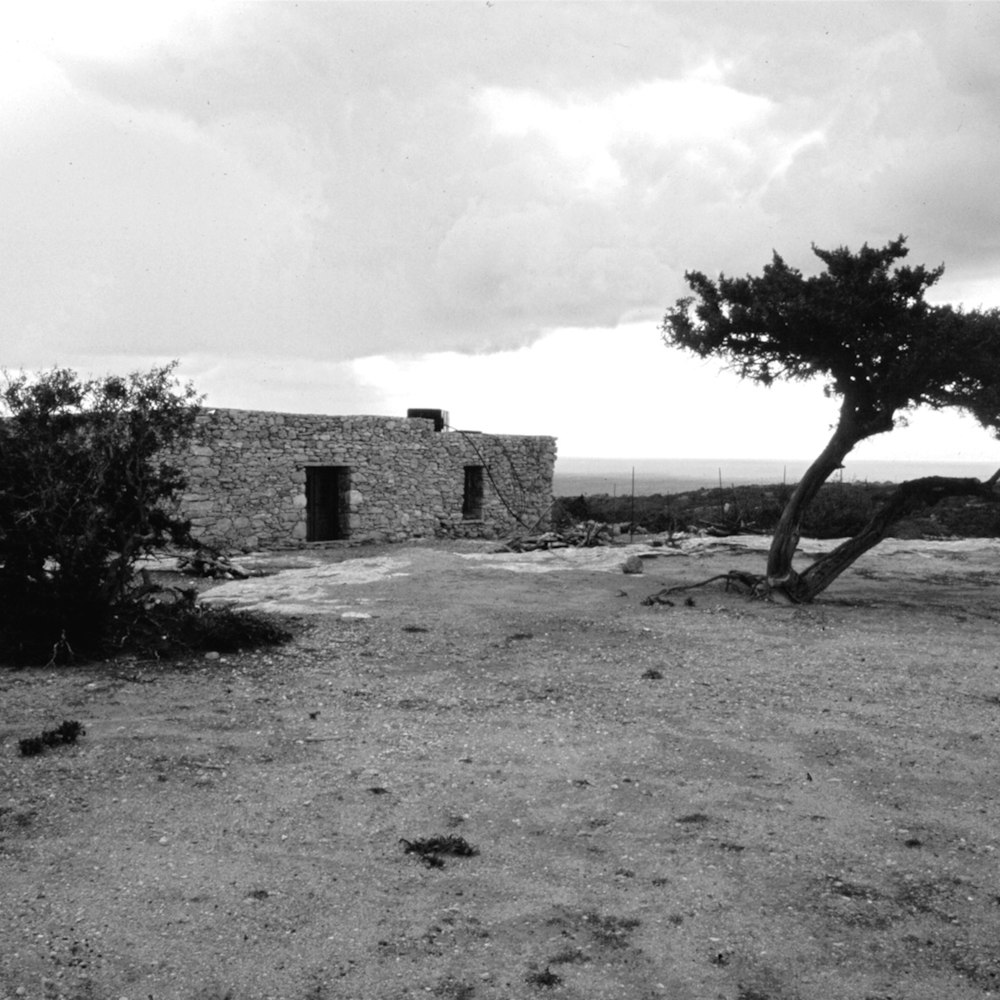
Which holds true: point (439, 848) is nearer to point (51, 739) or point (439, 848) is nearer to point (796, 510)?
point (51, 739)

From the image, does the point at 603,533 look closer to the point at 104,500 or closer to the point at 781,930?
the point at 104,500

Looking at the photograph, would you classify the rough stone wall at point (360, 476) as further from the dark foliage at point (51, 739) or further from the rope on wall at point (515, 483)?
the dark foliage at point (51, 739)

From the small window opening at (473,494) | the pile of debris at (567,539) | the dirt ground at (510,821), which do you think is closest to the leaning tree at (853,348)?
the dirt ground at (510,821)

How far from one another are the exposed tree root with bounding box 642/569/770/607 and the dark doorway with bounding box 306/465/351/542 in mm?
8651

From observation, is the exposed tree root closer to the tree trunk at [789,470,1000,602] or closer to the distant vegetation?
the tree trunk at [789,470,1000,602]

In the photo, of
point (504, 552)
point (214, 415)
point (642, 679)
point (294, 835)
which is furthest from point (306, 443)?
point (294, 835)

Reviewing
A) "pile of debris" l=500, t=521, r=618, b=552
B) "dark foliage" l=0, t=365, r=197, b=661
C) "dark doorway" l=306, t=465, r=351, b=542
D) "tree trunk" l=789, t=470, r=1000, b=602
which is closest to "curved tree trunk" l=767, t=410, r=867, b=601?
"tree trunk" l=789, t=470, r=1000, b=602

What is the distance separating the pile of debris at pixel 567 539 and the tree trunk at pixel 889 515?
7589 mm

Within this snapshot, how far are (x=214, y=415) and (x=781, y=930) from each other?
16.0 m

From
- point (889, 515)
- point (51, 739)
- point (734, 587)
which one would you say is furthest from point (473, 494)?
point (51, 739)

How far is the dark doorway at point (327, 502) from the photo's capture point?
20.9m

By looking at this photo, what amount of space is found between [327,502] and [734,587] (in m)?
10.6

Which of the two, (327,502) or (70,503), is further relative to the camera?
(327,502)

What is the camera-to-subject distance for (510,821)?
5723mm
